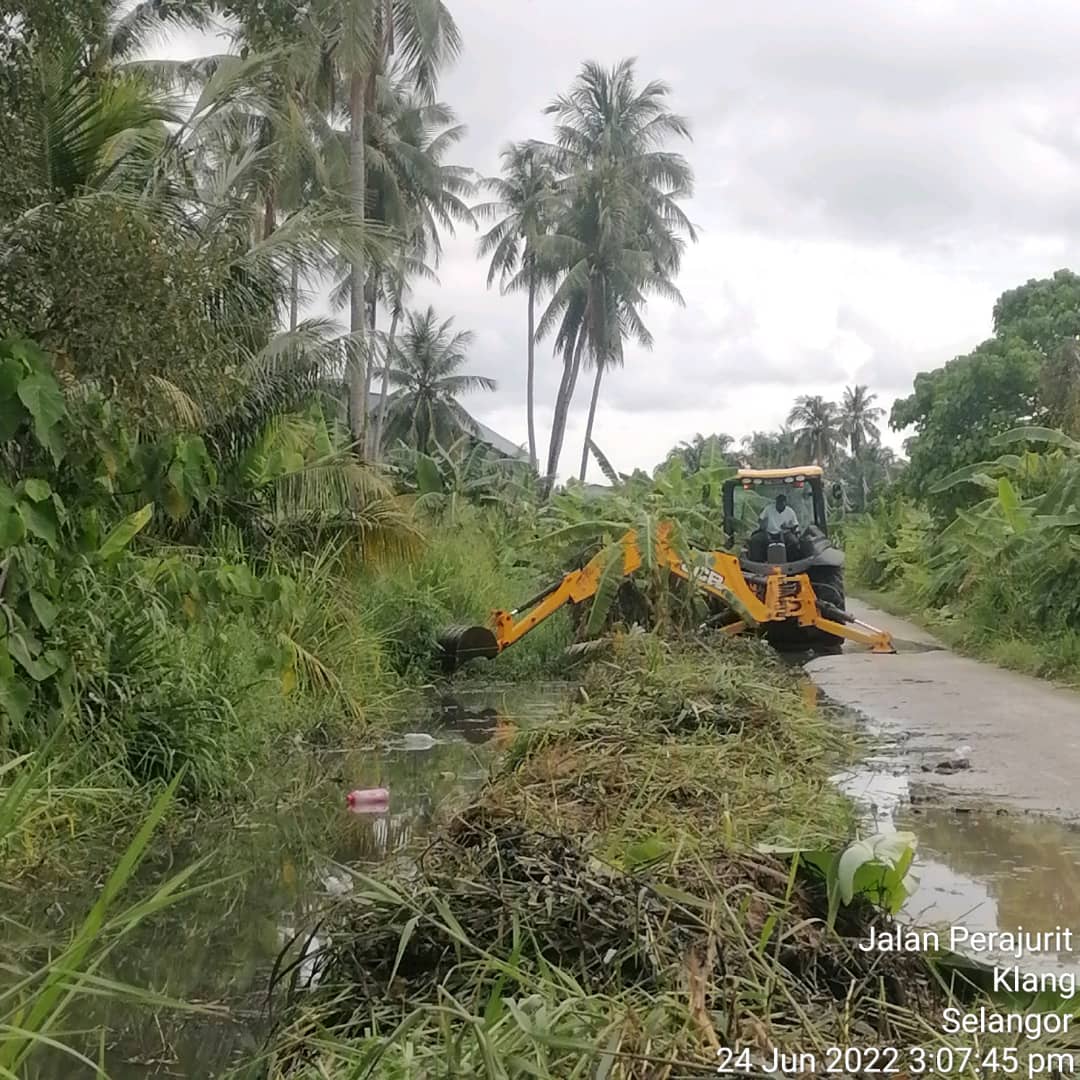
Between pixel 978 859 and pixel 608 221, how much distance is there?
34.0 metres

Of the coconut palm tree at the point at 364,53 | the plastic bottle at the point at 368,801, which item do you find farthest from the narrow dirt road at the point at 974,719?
the coconut palm tree at the point at 364,53

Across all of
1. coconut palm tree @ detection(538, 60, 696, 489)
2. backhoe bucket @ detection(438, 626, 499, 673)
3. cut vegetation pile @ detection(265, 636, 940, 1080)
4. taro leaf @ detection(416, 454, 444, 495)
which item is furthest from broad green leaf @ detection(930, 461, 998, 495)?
coconut palm tree @ detection(538, 60, 696, 489)

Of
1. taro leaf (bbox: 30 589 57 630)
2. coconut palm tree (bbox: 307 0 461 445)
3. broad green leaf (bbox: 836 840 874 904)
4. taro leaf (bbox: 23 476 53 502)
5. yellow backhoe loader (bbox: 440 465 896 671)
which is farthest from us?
coconut palm tree (bbox: 307 0 461 445)

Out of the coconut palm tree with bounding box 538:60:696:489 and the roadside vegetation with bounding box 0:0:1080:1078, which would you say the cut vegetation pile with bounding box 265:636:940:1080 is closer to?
the roadside vegetation with bounding box 0:0:1080:1078

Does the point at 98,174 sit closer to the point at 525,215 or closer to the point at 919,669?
the point at 919,669

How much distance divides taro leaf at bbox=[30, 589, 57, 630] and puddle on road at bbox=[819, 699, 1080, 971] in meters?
4.09

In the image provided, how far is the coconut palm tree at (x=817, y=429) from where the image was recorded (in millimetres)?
62375

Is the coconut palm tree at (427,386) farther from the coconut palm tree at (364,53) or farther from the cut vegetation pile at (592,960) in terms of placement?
the cut vegetation pile at (592,960)

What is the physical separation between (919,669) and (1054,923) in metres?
7.27

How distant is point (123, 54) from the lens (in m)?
20.3

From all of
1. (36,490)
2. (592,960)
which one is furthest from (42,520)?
(592,960)

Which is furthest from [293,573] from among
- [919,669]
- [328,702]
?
[919,669]

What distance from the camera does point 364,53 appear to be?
61.2 ft

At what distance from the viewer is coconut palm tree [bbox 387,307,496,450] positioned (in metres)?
42.6
